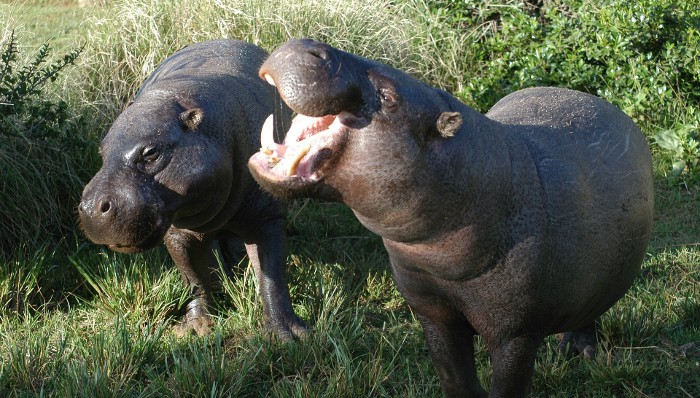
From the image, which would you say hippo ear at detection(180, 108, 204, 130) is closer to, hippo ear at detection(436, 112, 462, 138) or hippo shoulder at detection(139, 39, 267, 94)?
hippo shoulder at detection(139, 39, 267, 94)

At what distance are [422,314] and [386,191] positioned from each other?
907 mm

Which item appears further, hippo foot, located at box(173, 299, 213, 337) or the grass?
hippo foot, located at box(173, 299, 213, 337)

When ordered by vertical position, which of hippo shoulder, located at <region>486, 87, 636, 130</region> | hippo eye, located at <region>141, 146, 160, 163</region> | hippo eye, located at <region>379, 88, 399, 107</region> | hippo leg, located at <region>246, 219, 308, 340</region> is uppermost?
hippo eye, located at <region>379, 88, 399, 107</region>

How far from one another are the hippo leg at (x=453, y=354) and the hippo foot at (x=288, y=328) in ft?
4.20

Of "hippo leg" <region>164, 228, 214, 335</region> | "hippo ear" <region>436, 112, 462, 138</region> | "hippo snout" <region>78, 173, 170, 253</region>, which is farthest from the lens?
"hippo leg" <region>164, 228, 214, 335</region>

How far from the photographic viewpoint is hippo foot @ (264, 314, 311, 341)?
187 inches

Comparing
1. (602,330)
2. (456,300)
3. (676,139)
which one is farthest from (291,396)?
(676,139)

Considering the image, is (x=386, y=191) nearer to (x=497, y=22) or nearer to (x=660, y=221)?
(x=660, y=221)

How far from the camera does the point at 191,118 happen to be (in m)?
4.46

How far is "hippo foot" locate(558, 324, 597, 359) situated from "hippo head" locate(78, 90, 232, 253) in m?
1.89

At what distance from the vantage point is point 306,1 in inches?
326

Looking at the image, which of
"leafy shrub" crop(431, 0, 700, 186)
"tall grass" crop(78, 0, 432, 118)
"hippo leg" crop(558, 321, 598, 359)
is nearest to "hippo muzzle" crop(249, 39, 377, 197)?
"hippo leg" crop(558, 321, 598, 359)

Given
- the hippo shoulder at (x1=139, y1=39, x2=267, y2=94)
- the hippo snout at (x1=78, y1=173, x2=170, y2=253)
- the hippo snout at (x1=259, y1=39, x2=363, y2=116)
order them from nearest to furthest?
1. the hippo snout at (x1=259, y1=39, x2=363, y2=116)
2. the hippo snout at (x1=78, y1=173, x2=170, y2=253)
3. the hippo shoulder at (x1=139, y1=39, x2=267, y2=94)

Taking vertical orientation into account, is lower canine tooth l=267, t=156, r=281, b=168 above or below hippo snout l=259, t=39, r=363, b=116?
below
